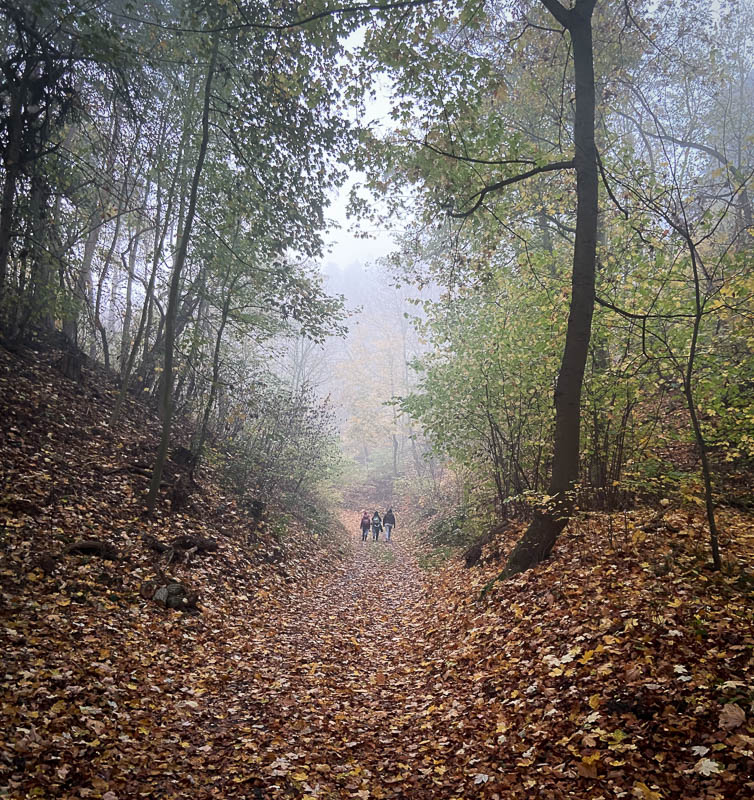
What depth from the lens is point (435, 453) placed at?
1206 centimetres

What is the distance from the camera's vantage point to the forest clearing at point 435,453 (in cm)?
379

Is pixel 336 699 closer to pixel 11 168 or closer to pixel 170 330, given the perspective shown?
pixel 170 330

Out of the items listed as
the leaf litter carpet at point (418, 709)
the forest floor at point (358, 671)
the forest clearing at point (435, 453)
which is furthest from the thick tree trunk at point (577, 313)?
the leaf litter carpet at point (418, 709)

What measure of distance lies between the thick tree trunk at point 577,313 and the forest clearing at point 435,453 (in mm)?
38

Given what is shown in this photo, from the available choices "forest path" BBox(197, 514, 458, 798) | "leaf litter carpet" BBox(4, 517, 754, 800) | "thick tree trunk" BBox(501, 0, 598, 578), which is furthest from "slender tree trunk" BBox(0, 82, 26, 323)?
"thick tree trunk" BBox(501, 0, 598, 578)

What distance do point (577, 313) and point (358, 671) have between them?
5905 millimetres

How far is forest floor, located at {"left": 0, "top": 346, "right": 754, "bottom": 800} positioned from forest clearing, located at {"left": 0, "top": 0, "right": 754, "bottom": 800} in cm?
4

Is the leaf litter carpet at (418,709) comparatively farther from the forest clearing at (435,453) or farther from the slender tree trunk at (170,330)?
the slender tree trunk at (170,330)

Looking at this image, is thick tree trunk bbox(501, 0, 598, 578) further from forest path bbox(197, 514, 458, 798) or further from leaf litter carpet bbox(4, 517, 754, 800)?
forest path bbox(197, 514, 458, 798)

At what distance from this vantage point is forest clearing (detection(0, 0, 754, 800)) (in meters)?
3.79

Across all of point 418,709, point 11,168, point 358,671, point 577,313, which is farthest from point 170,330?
point 418,709

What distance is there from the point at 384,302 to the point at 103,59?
50.2m

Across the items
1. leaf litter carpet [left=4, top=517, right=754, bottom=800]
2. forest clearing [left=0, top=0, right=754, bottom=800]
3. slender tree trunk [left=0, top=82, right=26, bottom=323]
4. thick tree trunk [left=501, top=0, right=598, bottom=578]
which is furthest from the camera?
slender tree trunk [left=0, top=82, right=26, bottom=323]

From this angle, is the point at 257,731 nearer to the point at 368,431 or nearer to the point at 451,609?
the point at 451,609
